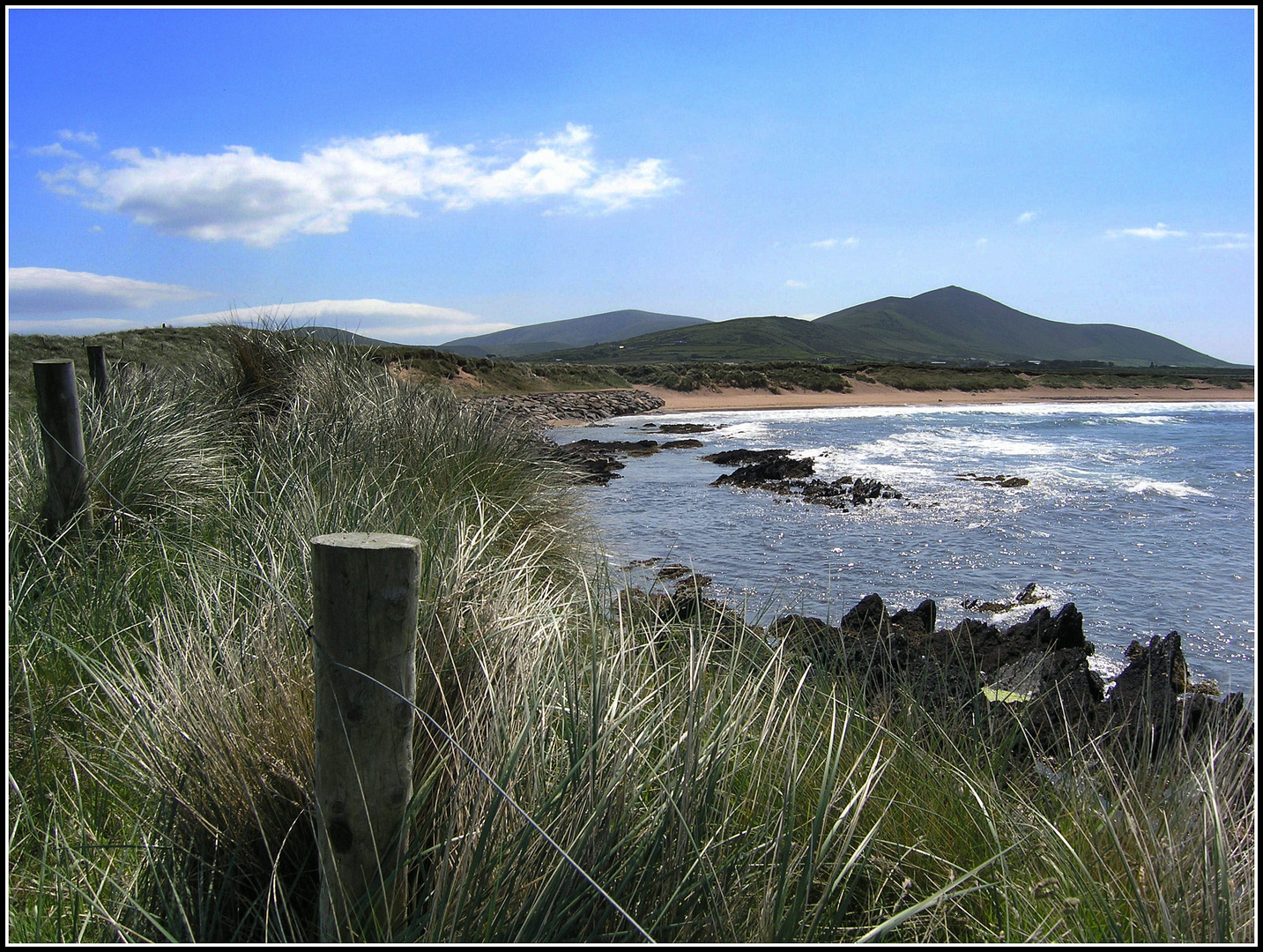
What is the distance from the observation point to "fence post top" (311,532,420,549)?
5.03 ft

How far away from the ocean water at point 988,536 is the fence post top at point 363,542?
2309mm

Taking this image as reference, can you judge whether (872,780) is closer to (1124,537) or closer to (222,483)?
(222,483)

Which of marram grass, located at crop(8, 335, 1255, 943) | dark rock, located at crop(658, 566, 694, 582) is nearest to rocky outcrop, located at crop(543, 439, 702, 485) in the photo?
dark rock, located at crop(658, 566, 694, 582)

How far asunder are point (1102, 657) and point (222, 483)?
6.54 m

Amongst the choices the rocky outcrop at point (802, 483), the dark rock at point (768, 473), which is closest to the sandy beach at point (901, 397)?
the rocky outcrop at point (802, 483)

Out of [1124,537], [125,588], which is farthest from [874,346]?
[125,588]

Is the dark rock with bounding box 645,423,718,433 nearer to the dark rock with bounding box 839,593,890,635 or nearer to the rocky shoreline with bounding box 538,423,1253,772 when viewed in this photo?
the rocky shoreline with bounding box 538,423,1253,772

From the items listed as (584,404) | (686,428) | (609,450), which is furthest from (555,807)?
(584,404)

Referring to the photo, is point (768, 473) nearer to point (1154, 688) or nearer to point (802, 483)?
point (802, 483)

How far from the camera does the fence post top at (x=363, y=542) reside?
1.53 m

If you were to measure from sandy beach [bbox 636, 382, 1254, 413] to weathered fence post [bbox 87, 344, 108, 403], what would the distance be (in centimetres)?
2847

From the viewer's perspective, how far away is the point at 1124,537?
32.9 ft

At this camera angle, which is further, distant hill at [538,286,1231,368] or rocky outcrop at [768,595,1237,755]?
distant hill at [538,286,1231,368]

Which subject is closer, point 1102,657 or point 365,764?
point 365,764
